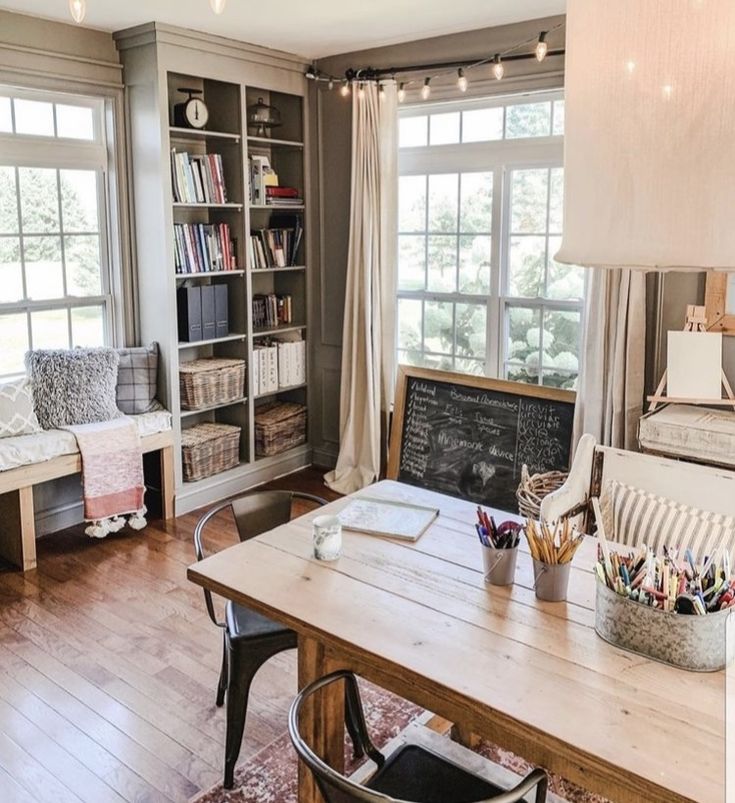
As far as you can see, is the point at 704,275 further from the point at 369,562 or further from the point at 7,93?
the point at 7,93

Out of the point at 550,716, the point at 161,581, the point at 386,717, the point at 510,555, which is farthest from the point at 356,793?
the point at 161,581

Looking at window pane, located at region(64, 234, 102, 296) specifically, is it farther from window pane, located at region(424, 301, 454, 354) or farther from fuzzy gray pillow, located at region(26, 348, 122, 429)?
window pane, located at region(424, 301, 454, 354)

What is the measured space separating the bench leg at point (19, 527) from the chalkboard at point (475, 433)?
5.99ft

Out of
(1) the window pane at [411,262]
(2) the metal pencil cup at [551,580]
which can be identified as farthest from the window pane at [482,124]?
(2) the metal pencil cup at [551,580]

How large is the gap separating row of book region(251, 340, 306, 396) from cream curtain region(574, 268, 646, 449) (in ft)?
6.72

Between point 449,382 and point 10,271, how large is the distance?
2327mm

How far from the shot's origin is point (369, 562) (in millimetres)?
2107

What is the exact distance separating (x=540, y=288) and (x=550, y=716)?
3.17 meters

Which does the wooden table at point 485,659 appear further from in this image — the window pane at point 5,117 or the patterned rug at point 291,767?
the window pane at point 5,117

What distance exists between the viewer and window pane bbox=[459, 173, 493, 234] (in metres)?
4.43

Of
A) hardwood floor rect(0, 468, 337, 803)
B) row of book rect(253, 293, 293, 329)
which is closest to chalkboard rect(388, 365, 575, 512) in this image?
row of book rect(253, 293, 293, 329)

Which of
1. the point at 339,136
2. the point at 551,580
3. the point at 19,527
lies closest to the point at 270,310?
the point at 339,136

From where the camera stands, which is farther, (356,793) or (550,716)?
(550,716)

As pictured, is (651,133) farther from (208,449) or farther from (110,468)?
(208,449)
